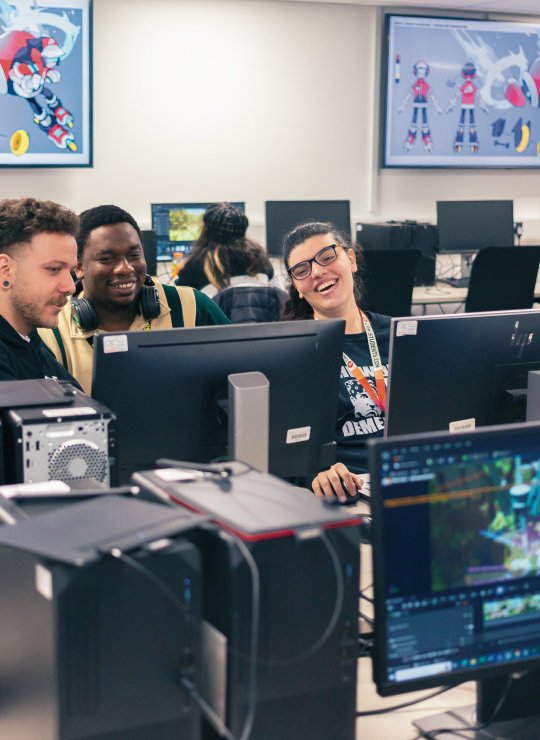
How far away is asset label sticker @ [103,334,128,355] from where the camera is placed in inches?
69.7

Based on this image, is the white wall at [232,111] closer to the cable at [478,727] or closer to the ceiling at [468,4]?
the ceiling at [468,4]

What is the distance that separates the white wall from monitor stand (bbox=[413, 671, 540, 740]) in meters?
5.05

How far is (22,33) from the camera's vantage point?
18.6 ft

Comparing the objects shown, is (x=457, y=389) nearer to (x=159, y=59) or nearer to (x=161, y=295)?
(x=161, y=295)

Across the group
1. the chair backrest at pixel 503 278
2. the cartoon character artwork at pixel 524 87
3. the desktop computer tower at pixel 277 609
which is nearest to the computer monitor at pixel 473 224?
the cartoon character artwork at pixel 524 87

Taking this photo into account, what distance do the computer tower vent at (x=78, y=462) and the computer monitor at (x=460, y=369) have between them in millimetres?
671

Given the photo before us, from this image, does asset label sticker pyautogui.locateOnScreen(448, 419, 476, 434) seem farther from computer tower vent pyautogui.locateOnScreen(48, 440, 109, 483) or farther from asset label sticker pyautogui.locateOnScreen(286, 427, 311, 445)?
computer tower vent pyautogui.locateOnScreen(48, 440, 109, 483)

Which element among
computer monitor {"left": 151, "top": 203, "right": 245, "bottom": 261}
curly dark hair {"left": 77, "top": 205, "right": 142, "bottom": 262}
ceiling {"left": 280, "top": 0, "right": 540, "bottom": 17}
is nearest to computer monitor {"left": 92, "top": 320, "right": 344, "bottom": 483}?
curly dark hair {"left": 77, "top": 205, "right": 142, "bottom": 262}

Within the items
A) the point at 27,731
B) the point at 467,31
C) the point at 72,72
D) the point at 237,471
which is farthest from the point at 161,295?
the point at 467,31

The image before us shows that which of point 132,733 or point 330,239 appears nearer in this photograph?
point 132,733

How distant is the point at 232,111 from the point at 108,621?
18.5 feet

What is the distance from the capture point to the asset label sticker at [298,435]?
198 centimetres

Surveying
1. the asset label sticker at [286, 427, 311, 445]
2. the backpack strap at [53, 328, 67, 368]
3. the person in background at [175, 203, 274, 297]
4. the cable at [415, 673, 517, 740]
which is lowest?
the cable at [415, 673, 517, 740]

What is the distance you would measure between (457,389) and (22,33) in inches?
175
